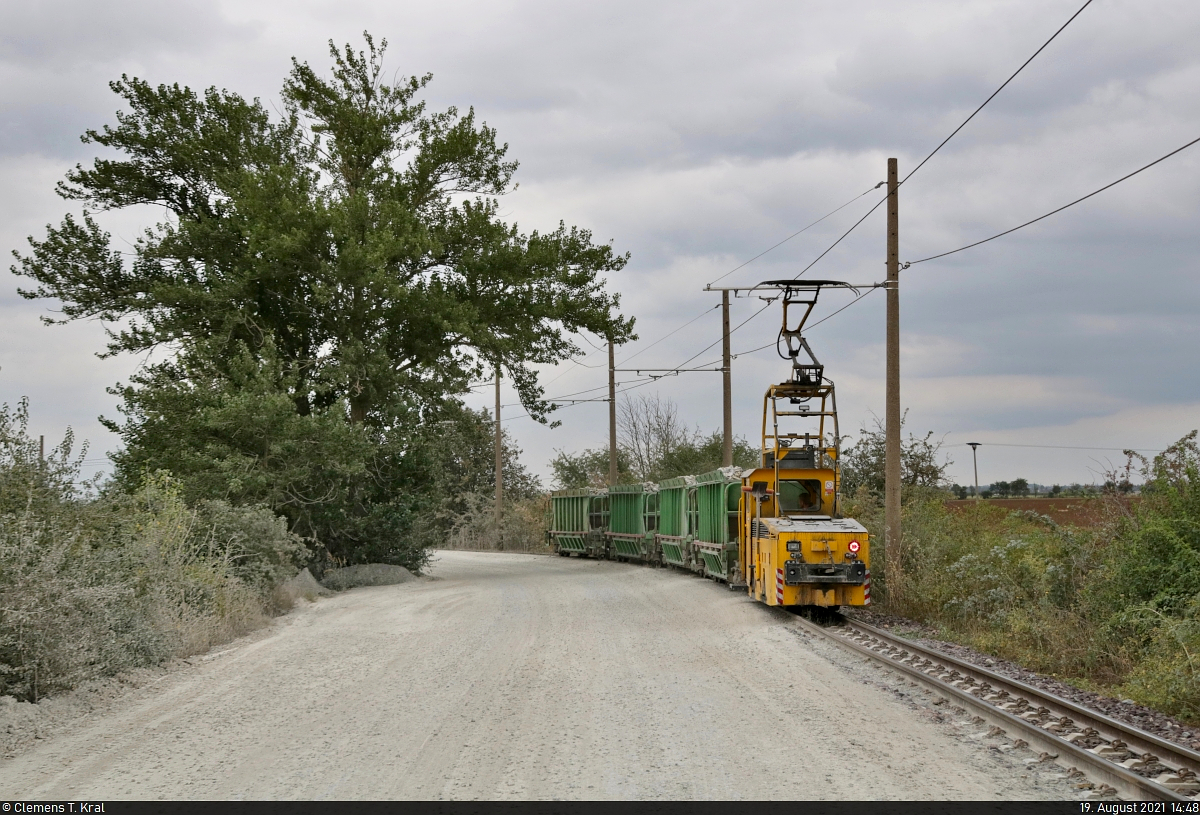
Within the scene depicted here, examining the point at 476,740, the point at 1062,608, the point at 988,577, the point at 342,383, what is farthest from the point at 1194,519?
the point at 342,383

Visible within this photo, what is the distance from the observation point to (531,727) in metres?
9.59

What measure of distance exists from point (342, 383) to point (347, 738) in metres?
19.7

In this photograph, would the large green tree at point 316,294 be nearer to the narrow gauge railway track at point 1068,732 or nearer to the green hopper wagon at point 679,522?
the green hopper wagon at point 679,522

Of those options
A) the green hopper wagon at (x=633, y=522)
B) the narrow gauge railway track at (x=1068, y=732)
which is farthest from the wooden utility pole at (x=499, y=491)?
the narrow gauge railway track at (x=1068, y=732)

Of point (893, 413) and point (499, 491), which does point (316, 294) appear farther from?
point (499, 491)

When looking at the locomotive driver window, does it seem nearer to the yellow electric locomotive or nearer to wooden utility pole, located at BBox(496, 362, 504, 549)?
the yellow electric locomotive

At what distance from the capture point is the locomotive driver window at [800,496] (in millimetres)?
19766

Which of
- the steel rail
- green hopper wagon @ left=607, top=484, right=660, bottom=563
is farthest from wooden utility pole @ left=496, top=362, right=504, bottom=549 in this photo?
the steel rail

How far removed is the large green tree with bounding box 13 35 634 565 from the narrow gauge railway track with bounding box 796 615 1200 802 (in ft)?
56.9

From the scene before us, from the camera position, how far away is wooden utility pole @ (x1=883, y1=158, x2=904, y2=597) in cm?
1938

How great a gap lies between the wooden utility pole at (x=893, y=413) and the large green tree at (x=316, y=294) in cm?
1275

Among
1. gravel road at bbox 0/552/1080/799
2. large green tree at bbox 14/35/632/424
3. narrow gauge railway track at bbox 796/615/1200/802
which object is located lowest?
gravel road at bbox 0/552/1080/799

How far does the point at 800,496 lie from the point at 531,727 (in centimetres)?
1139

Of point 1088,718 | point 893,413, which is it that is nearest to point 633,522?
point 893,413
